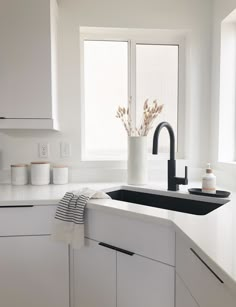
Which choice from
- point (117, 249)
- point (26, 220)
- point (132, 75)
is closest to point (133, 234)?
point (117, 249)

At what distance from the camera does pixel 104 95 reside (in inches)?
83.4

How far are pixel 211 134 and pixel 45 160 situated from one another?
1.34 m

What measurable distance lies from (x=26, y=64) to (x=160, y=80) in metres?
1.08

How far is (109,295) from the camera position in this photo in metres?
1.31

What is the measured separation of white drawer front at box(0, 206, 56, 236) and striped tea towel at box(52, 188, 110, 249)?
0.07m

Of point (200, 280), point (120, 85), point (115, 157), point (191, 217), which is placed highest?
point (120, 85)

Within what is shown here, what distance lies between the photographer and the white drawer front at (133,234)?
107cm

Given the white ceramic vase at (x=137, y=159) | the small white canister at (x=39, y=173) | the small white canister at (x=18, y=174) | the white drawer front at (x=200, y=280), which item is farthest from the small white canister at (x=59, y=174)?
the white drawer front at (x=200, y=280)

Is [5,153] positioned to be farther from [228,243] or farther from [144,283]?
[228,243]

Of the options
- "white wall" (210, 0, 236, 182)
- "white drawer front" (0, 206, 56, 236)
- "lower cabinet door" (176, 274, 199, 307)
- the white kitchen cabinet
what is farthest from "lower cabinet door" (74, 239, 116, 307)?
"white wall" (210, 0, 236, 182)

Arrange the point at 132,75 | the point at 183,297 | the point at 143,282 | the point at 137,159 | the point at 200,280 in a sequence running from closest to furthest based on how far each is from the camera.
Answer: the point at 200,280 → the point at 183,297 → the point at 143,282 → the point at 137,159 → the point at 132,75

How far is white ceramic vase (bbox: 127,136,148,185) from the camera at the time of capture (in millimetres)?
1793

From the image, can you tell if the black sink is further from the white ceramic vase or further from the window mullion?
the window mullion

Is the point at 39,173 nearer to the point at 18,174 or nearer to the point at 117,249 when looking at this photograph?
the point at 18,174
